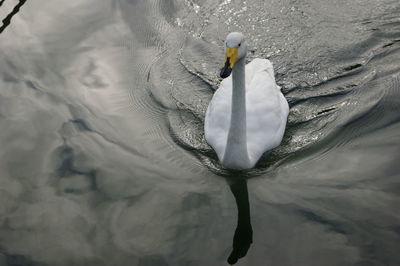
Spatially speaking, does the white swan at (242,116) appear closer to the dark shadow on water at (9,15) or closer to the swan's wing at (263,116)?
the swan's wing at (263,116)

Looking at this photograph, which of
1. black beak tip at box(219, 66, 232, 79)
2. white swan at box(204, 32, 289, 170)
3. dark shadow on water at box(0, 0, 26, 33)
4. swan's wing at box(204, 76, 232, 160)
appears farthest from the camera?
dark shadow on water at box(0, 0, 26, 33)

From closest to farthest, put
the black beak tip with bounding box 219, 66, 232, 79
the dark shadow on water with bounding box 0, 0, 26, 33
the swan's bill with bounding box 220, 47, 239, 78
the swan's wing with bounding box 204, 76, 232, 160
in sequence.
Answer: the black beak tip with bounding box 219, 66, 232, 79 → the swan's bill with bounding box 220, 47, 239, 78 → the swan's wing with bounding box 204, 76, 232, 160 → the dark shadow on water with bounding box 0, 0, 26, 33

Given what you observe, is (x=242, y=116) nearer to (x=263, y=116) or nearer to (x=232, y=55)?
(x=263, y=116)

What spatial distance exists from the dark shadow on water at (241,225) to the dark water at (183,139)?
0.02 m

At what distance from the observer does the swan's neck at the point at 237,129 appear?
24.9 ft

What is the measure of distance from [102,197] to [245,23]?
5.10 m

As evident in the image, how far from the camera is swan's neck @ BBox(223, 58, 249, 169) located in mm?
7602

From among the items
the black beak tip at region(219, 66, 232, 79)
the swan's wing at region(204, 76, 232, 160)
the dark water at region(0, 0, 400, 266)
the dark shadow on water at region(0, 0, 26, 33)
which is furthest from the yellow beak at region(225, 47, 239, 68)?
the dark shadow on water at region(0, 0, 26, 33)

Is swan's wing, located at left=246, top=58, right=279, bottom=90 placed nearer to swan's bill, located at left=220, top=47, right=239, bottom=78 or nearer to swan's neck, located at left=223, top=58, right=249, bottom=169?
swan's neck, located at left=223, top=58, right=249, bottom=169

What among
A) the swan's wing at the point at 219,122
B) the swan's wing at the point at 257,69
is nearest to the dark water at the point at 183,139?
the swan's wing at the point at 219,122

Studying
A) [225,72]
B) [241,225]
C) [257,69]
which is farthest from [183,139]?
[225,72]

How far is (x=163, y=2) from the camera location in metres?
11.7

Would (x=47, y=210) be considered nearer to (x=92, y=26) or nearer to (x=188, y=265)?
(x=188, y=265)

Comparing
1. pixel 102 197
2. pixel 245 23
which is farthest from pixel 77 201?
pixel 245 23
